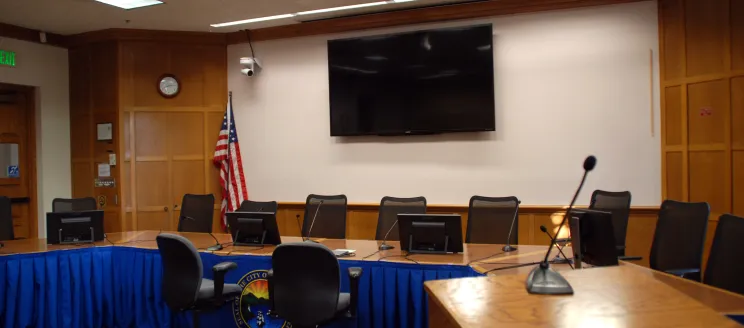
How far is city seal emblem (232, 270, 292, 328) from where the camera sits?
11.9 feet

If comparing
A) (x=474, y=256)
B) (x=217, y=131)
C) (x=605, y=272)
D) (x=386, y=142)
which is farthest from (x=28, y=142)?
(x=605, y=272)

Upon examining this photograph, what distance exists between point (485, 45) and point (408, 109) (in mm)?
1123

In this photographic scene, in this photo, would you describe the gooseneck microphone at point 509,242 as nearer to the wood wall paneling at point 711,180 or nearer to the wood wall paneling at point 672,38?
the wood wall paneling at point 711,180

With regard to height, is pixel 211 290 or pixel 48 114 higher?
pixel 48 114

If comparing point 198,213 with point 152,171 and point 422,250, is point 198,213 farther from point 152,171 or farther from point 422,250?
point 422,250

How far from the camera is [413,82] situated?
5844mm

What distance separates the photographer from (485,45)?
5.54 m

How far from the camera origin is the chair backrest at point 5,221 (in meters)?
4.75

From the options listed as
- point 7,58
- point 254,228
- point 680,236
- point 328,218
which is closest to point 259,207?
point 328,218

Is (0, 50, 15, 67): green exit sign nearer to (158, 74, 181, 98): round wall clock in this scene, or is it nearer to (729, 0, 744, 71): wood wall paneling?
(158, 74, 181, 98): round wall clock

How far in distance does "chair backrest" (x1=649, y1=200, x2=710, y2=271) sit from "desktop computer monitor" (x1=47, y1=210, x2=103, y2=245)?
4569mm

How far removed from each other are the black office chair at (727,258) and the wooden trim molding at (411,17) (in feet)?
10.8

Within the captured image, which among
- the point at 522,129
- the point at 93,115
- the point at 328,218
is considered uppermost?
the point at 93,115

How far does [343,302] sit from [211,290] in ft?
3.39
